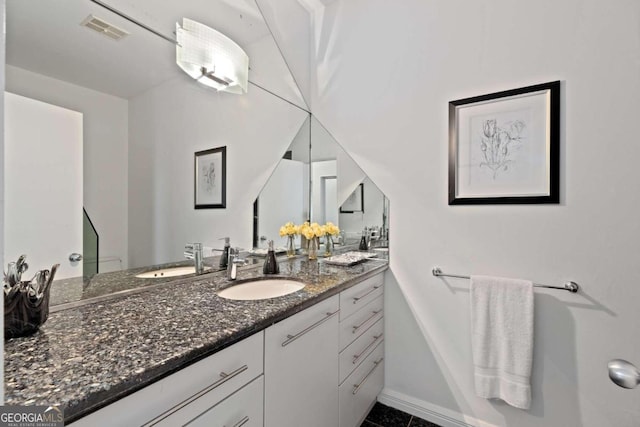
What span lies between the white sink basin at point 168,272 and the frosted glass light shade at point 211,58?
0.96 meters

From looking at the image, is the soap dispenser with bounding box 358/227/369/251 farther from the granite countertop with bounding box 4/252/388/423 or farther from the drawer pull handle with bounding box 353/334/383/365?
the granite countertop with bounding box 4/252/388/423

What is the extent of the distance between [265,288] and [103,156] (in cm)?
95

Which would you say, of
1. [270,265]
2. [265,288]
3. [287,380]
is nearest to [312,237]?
[270,265]

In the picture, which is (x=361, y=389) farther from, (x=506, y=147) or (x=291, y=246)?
(x=506, y=147)

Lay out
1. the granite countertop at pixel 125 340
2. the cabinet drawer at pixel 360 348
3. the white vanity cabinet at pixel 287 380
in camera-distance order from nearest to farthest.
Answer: the granite countertop at pixel 125 340 → the white vanity cabinet at pixel 287 380 → the cabinet drawer at pixel 360 348

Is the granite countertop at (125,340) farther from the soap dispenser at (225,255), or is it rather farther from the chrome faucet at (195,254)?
the soap dispenser at (225,255)

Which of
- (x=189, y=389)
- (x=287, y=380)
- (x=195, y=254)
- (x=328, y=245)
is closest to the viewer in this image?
(x=189, y=389)

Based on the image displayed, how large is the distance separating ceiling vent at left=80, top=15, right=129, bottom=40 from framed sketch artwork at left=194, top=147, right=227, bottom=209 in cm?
56

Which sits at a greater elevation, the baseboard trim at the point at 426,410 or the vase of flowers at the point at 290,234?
the vase of flowers at the point at 290,234

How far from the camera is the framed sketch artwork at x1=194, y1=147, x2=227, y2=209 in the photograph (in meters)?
1.51

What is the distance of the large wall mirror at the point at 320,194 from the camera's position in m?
2.05

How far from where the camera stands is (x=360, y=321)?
169 cm

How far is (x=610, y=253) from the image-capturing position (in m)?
1.40

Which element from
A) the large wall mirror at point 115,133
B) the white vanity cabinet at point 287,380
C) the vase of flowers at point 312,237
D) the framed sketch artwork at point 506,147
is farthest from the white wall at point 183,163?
the framed sketch artwork at point 506,147
